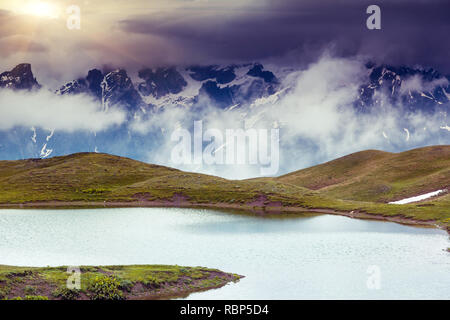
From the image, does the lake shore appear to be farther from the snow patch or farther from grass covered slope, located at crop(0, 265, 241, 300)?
grass covered slope, located at crop(0, 265, 241, 300)

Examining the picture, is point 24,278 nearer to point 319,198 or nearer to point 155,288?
point 155,288

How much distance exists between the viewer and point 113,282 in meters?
57.3

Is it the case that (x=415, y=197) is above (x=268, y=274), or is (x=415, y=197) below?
above

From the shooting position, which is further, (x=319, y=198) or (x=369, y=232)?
(x=319, y=198)

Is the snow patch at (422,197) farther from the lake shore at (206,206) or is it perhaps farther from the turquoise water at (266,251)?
the turquoise water at (266,251)

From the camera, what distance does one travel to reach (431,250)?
87.4m

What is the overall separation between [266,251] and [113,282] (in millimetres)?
31509

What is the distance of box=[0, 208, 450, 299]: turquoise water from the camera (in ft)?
201

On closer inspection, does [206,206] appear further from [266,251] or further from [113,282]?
[113,282]

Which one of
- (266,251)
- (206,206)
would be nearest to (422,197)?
(206,206)

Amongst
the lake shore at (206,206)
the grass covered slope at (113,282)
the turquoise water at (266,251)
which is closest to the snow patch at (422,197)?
the lake shore at (206,206)

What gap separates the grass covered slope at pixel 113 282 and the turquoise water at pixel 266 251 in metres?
2.98
